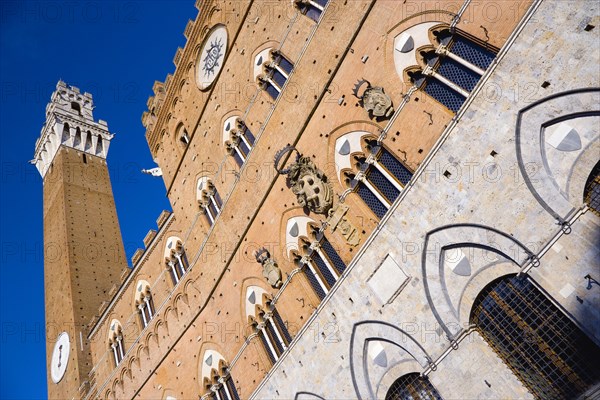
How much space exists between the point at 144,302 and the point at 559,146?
14.2 metres

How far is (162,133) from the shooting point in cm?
1914

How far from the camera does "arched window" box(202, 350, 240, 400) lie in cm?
1334

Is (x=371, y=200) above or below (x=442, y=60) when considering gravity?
below

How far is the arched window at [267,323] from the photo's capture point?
39.5 ft

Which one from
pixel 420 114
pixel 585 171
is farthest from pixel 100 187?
pixel 585 171

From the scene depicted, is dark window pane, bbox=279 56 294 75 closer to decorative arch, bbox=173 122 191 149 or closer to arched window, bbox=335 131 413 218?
arched window, bbox=335 131 413 218

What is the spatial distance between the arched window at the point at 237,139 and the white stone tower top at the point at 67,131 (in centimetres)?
2240

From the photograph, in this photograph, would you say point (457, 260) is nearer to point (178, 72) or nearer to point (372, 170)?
point (372, 170)

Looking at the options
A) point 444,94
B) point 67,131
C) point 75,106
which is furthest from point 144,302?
point 75,106

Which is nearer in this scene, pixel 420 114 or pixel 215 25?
pixel 420 114

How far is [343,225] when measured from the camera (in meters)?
10.7

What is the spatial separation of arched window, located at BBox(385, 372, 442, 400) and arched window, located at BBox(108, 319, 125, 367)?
12.2 m

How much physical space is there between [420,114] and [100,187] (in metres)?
26.5

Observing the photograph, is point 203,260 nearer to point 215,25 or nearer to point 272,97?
point 272,97
